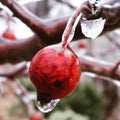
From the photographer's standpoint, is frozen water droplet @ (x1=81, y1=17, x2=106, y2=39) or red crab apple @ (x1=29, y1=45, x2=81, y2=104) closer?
red crab apple @ (x1=29, y1=45, x2=81, y2=104)

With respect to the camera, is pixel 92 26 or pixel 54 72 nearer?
pixel 54 72

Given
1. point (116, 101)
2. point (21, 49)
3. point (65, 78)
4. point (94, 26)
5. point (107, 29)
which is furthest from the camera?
point (116, 101)

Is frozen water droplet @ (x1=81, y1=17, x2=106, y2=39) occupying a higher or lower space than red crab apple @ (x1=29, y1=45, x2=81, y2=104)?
lower

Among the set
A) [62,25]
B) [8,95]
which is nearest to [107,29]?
[62,25]

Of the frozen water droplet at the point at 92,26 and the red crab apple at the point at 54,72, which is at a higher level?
the red crab apple at the point at 54,72

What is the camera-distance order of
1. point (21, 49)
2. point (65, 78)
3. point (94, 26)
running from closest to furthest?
point (65, 78) → point (94, 26) → point (21, 49)

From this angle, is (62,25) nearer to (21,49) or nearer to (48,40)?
(48,40)

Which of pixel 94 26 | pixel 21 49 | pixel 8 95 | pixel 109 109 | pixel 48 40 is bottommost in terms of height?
pixel 109 109

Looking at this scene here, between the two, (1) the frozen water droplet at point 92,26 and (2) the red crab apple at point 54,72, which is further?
(1) the frozen water droplet at point 92,26
